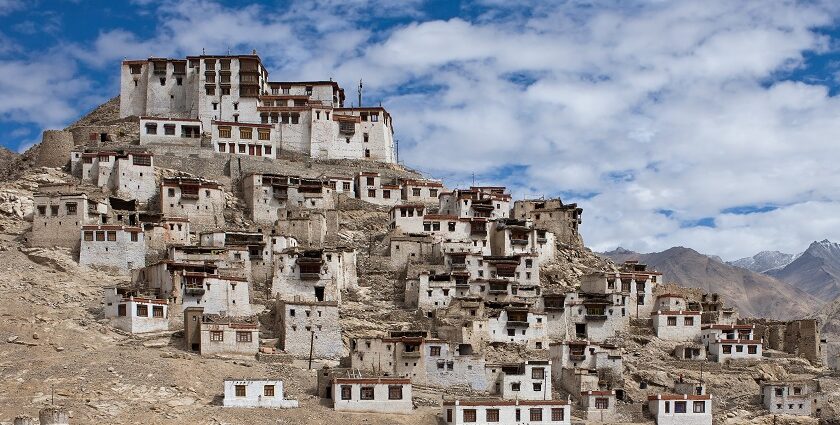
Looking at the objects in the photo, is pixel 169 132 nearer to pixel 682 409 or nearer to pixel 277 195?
pixel 277 195

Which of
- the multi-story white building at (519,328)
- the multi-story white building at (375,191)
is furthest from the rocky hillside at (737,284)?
the multi-story white building at (519,328)

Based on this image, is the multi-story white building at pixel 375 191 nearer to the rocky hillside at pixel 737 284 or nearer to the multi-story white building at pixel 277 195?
the multi-story white building at pixel 277 195

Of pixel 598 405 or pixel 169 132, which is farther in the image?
pixel 169 132

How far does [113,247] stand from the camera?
2299 inches

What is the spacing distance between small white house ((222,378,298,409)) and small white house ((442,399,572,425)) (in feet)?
22.3

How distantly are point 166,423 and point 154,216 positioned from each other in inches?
767

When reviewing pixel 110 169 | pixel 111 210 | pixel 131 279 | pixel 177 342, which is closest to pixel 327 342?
pixel 177 342

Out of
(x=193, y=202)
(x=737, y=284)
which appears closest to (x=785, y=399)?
(x=193, y=202)

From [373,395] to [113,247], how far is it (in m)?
16.8

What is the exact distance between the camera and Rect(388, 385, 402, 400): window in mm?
50531

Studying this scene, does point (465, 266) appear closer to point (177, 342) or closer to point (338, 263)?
point (338, 263)

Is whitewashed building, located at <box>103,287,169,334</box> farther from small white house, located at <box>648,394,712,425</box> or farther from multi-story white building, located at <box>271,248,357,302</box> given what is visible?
small white house, located at <box>648,394,712,425</box>

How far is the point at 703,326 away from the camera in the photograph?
2527 inches

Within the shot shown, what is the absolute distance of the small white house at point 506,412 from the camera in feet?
164
